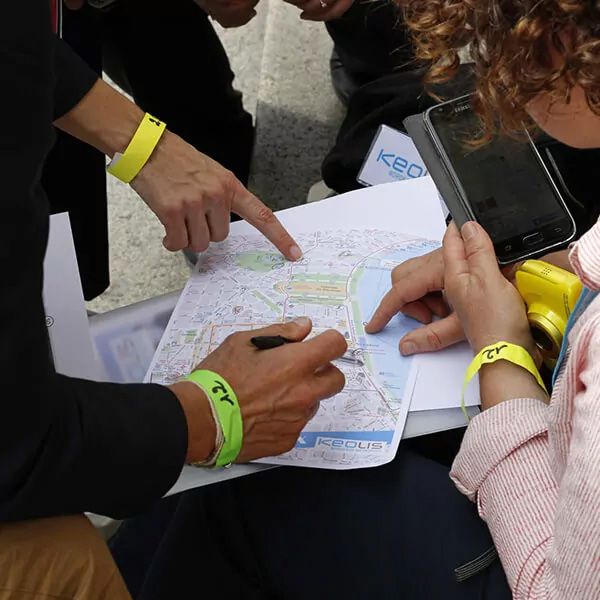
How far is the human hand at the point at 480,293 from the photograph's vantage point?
74 centimetres

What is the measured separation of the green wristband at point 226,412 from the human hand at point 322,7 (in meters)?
0.70

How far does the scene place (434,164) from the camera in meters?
0.87

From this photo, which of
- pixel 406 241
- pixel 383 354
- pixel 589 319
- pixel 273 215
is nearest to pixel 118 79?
pixel 273 215

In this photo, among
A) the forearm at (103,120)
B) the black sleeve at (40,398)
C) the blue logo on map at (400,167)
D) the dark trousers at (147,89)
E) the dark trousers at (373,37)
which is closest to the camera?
the black sleeve at (40,398)

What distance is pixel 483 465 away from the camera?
0.67m

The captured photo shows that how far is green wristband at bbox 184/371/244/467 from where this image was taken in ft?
2.20

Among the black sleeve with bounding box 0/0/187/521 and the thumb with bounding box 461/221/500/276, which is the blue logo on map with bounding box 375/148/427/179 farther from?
the black sleeve with bounding box 0/0/187/521

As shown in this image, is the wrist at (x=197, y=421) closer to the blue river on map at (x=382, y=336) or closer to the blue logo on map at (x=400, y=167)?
the blue river on map at (x=382, y=336)

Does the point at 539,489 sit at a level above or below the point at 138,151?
below

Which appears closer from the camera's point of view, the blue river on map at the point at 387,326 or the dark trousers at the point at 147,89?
the blue river on map at the point at 387,326

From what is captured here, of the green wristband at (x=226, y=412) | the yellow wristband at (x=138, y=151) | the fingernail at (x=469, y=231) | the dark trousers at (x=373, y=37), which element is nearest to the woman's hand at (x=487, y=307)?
the fingernail at (x=469, y=231)

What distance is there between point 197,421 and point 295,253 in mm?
282

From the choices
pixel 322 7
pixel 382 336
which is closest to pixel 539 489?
pixel 382 336

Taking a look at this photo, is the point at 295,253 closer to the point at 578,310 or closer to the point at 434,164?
the point at 434,164
